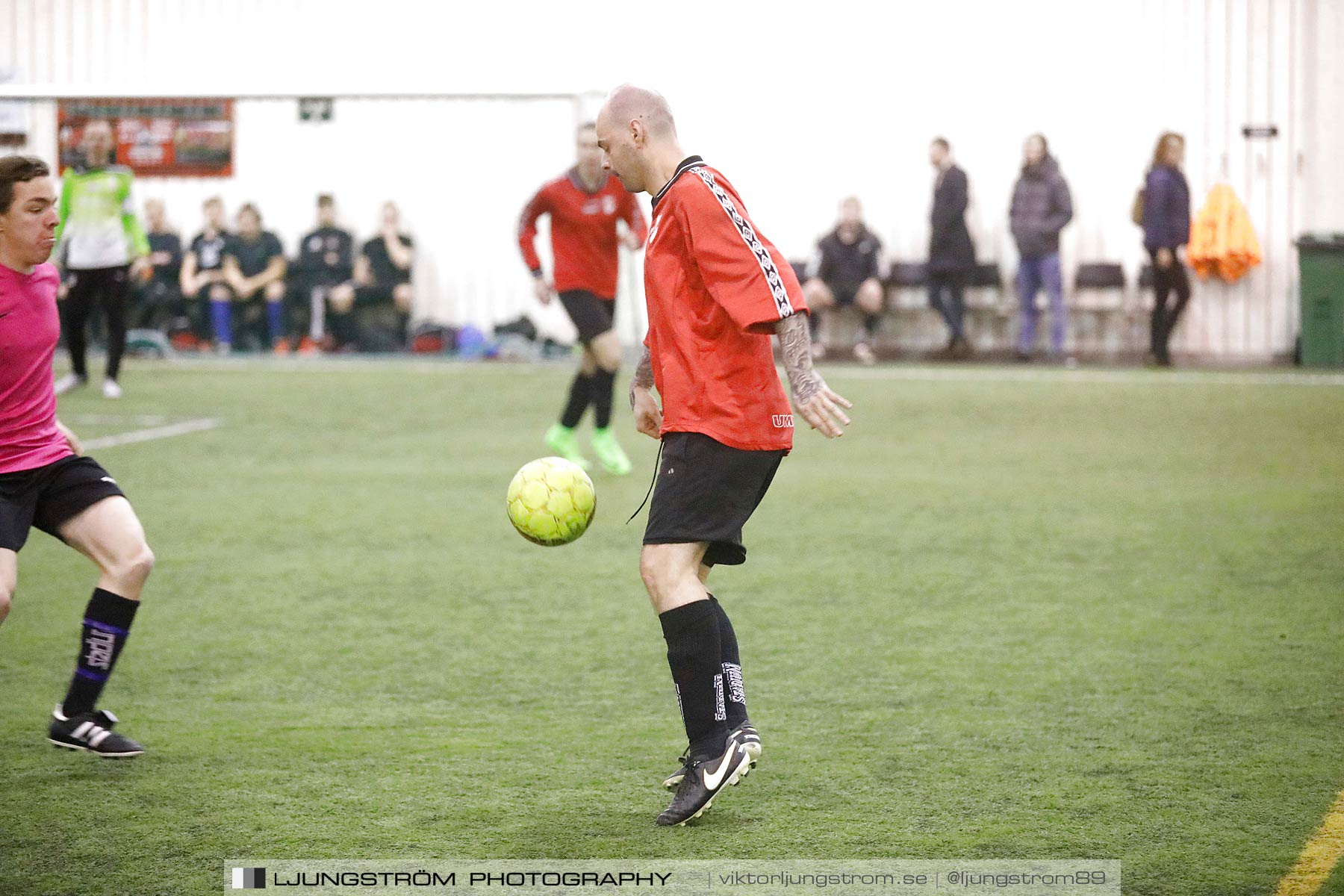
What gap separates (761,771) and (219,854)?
5.05 feet

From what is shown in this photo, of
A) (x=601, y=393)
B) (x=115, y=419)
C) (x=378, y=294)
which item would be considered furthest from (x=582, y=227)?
(x=378, y=294)

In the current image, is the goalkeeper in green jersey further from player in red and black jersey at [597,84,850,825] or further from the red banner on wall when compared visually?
player in red and black jersey at [597,84,850,825]

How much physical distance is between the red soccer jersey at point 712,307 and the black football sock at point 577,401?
6414 mm

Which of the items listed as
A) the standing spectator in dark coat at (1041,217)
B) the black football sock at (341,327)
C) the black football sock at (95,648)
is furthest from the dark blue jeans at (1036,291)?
the black football sock at (95,648)

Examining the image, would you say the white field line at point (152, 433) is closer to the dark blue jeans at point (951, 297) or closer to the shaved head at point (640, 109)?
the shaved head at point (640, 109)

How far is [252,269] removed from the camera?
20.8 metres

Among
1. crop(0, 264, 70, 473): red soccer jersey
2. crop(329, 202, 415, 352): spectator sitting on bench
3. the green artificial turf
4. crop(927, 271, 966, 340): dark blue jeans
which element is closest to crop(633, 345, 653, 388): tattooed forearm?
the green artificial turf

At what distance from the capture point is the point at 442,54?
2205 centimetres

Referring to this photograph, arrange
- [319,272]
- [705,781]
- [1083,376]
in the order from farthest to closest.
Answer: [319,272]
[1083,376]
[705,781]

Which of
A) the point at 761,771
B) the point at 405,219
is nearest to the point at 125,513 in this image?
the point at 761,771

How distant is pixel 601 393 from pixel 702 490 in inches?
259

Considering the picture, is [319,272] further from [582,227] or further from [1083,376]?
[582,227]

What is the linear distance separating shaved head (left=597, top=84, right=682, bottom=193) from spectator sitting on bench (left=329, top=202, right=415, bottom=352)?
665 inches

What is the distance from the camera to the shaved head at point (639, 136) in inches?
168
